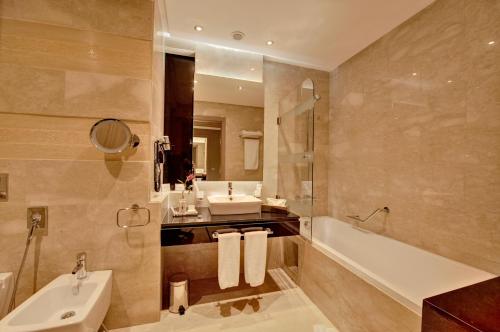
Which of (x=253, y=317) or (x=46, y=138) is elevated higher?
(x=46, y=138)

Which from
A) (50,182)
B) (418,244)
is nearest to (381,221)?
(418,244)

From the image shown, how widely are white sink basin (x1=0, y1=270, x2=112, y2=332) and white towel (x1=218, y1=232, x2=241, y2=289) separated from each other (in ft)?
2.71

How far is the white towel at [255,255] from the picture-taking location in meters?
1.88

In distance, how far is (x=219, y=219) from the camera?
1880 millimetres

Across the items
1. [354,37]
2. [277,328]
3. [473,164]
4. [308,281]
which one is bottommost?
[277,328]

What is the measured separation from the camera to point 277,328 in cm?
171

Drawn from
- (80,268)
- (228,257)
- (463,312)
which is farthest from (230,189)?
(463,312)

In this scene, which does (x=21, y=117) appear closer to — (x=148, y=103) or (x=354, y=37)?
(x=148, y=103)

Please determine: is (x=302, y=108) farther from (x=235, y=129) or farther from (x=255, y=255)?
(x=255, y=255)

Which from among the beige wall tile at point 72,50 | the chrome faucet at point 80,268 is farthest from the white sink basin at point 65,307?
the beige wall tile at point 72,50

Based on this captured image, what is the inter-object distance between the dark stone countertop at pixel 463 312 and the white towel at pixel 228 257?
4.18 feet

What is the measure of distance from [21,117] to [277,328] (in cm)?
245

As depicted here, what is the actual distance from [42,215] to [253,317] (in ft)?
5.94

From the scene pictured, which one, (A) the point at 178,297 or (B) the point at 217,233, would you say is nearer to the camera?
(B) the point at 217,233
